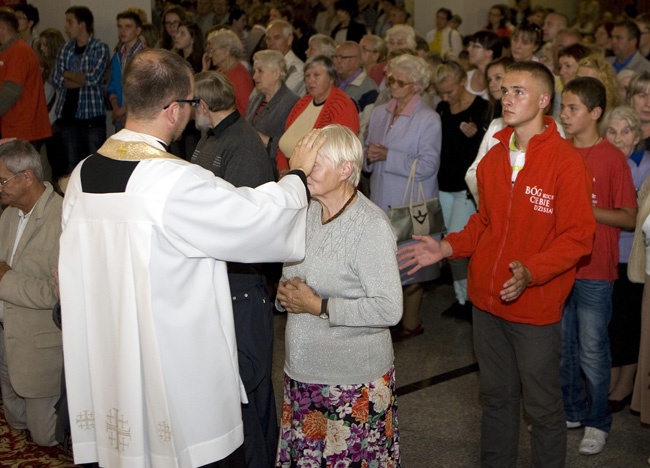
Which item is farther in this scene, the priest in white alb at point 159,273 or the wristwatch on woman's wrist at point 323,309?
the wristwatch on woman's wrist at point 323,309

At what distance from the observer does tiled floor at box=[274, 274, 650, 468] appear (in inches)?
167

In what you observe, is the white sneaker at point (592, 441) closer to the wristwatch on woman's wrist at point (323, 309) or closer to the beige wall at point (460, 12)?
the wristwatch on woman's wrist at point (323, 309)

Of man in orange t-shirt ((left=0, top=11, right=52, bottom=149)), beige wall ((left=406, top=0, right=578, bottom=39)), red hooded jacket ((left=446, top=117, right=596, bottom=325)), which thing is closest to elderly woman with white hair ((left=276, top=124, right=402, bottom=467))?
red hooded jacket ((left=446, top=117, right=596, bottom=325))

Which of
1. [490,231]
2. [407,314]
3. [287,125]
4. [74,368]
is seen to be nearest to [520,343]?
[490,231]

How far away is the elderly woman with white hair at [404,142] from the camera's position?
5668 millimetres

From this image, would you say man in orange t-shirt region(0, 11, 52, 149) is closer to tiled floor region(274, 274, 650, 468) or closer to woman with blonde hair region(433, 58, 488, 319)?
tiled floor region(274, 274, 650, 468)

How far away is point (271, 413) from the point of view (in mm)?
3908

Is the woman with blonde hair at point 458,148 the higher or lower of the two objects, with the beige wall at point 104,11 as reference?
lower

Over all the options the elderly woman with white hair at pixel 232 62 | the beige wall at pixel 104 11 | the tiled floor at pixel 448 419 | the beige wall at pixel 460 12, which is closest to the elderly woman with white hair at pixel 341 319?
the tiled floor at pixel 448 419

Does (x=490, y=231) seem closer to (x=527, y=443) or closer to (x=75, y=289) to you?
(x=527, y=443)

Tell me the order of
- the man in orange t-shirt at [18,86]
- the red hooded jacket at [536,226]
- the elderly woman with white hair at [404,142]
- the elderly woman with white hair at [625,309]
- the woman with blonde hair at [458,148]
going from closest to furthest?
the red hooded jacket at [536,226] → the elderly woman with white hair at [625,309] → the elderly woman with white hair at [404,142] → the woman with blonde hair at [458,148] → the man in orange t-shirt at [18,86]

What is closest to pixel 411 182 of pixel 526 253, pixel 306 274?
pixel 526 253

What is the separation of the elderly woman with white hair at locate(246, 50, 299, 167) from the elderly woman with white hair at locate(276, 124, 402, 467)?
3.16 metres

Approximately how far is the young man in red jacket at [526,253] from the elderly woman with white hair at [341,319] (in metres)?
0.37
